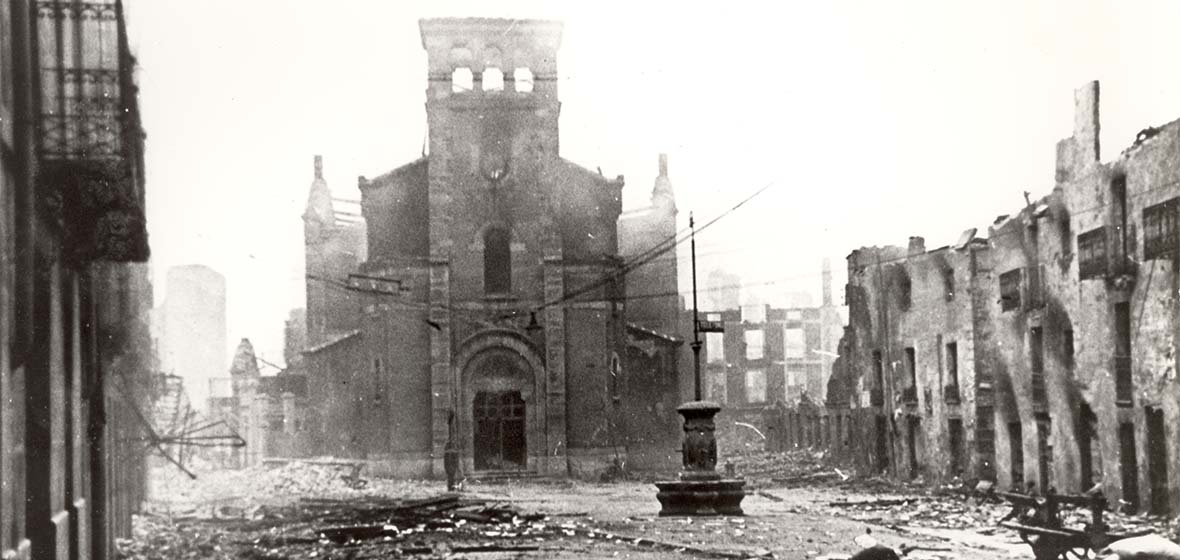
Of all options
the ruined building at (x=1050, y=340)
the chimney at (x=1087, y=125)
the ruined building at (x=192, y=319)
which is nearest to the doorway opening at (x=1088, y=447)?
the ruined building at (x=1050, y=340)

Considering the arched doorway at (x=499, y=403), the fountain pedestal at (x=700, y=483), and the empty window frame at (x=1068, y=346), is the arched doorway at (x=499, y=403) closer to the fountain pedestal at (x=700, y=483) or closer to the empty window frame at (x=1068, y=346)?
the fountain pedestal at (x=700, y=483)

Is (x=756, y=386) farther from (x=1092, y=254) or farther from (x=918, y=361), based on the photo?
(x=1092, y=254)

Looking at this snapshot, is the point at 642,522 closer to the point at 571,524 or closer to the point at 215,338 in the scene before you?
the point at 571,524

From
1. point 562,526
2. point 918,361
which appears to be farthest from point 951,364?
point 562,526

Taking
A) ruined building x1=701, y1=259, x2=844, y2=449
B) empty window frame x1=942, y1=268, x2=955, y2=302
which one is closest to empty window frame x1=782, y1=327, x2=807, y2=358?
ruined building x1=701, y1=259, x2=844, y2=449

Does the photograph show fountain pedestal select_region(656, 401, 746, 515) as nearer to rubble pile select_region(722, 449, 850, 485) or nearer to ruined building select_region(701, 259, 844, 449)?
rubble pile select_region(722, 449, 850, 485)

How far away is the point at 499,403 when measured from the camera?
134 feet

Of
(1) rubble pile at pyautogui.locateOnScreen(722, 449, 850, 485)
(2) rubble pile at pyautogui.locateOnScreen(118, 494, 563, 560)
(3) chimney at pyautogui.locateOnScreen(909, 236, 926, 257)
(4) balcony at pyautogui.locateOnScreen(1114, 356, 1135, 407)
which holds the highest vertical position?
(3) chimney at pyautogui.locateOnScreen(909, 236, 926, 257)

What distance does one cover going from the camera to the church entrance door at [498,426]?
40750 mm

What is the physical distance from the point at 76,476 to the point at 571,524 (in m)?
A: 9.37

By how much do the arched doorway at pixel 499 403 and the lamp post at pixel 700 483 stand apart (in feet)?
56.6

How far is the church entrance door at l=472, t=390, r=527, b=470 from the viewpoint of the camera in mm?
40750

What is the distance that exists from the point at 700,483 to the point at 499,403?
18492mm

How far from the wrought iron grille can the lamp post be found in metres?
12.5
